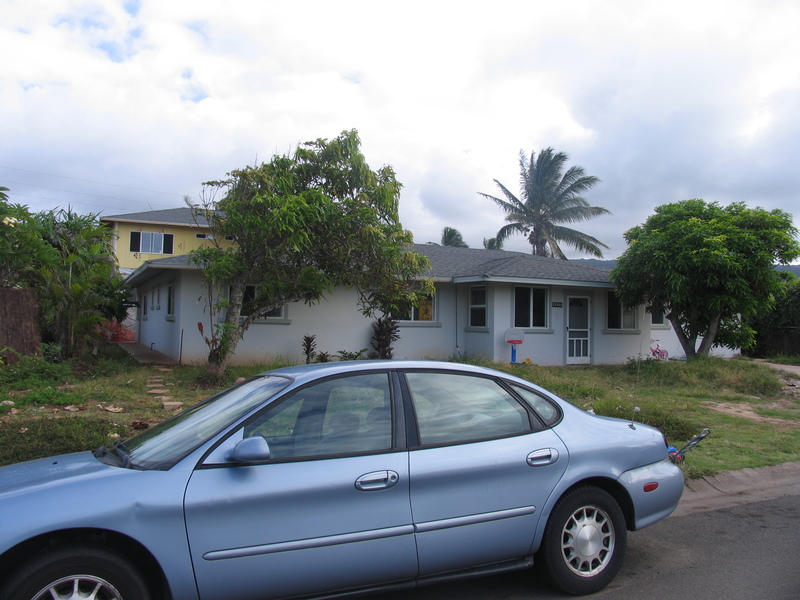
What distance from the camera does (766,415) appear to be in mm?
10375

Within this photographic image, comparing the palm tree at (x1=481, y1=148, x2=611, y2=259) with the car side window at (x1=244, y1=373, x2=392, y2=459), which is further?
the palm tree at (x1=481, y1=148, x2=611, y2=259)

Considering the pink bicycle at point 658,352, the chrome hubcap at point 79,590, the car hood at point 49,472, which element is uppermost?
the car hood at point 49,472

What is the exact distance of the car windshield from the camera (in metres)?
3.27

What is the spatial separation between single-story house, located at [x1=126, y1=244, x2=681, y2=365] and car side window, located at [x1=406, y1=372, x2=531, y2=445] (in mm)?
11823

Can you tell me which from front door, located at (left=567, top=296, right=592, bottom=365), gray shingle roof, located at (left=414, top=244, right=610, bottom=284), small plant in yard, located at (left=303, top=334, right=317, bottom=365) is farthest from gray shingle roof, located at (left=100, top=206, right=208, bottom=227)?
front door, located at (left=567, top=296, right=592, bottom=365)

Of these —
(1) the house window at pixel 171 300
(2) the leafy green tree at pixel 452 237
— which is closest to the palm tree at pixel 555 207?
(2) the leafy green tree at pixel 452 237

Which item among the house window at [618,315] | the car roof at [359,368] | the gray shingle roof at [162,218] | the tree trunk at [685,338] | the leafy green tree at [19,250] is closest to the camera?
the car roof at [359,368]

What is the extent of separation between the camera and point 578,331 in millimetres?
18812

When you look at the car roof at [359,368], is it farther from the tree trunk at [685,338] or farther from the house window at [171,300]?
the tree trunk at [685,338]

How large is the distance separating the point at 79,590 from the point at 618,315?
18.9 meters

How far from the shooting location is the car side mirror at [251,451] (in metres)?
3.03

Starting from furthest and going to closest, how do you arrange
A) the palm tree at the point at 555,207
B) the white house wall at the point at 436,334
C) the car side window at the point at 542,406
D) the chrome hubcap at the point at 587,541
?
the palm tree at the point at 555,207
the white house wall at the point at 436,334
the car side window at the point at 542,406
the chrome hubcap at the point at 587,541

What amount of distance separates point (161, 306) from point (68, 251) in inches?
185

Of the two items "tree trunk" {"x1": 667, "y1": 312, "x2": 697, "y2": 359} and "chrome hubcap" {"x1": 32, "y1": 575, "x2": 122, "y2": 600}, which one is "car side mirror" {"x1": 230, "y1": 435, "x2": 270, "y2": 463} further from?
"tree trunk" {"x1": 667, "y1": 312, "x2": 697, "y2": 359}
